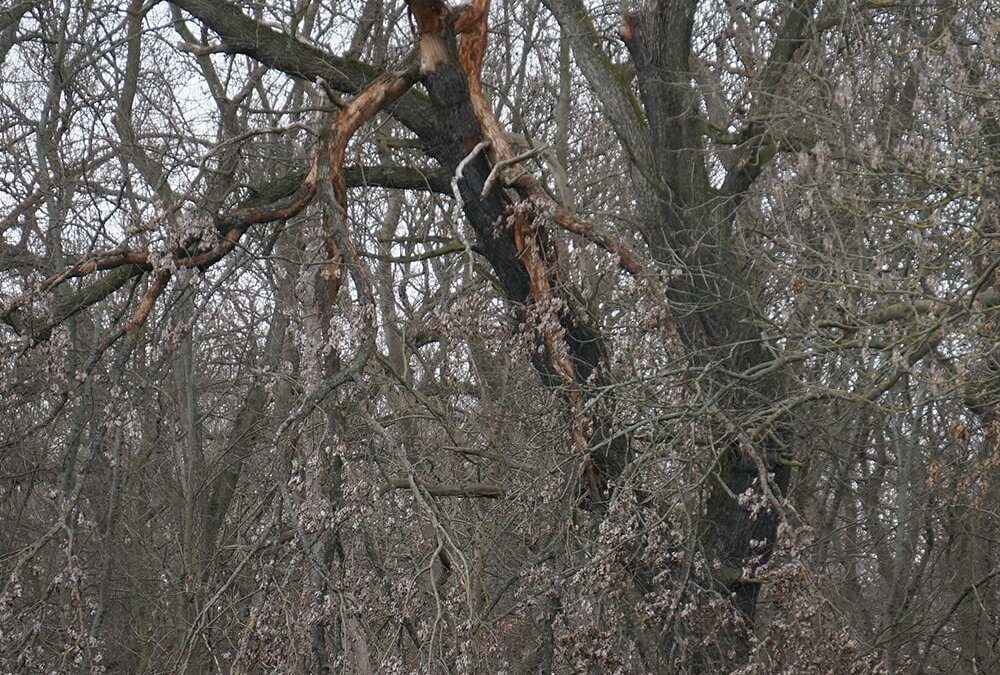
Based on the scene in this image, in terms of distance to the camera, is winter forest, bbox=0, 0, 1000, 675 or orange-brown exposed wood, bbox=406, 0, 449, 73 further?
orange-brown exposed wood, bbox=406, 0, 449, 73

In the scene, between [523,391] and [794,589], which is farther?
[523,391]

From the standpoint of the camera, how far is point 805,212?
5.46 m

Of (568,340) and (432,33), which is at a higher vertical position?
(432,33)

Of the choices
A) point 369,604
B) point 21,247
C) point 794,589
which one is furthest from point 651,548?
point 21,247

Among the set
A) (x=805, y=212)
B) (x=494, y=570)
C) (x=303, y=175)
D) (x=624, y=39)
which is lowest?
(x=494, y=570)

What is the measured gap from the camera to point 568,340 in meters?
6.82

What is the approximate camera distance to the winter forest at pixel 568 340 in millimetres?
5398

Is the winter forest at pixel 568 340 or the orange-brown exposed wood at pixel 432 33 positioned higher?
the orange-brown exposed wood at pixel 432 33

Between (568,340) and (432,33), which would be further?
(568,340)

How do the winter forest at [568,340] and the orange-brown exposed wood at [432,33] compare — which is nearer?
the winter forest at [568,340]

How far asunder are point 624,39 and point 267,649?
4.39 m

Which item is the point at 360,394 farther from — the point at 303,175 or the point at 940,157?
the point at 940,157

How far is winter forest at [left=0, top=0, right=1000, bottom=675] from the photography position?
540 cm

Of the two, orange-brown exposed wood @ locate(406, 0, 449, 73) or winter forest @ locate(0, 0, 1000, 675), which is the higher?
orange-brown exposed wood @ locate(406, 0, 449, 73)
